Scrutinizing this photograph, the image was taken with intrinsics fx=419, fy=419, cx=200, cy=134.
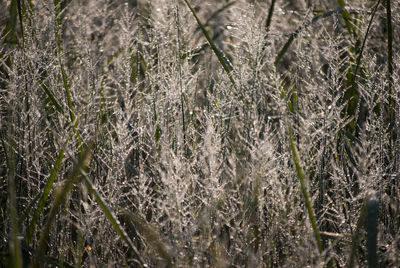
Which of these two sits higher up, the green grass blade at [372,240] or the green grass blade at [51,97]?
the green grass blade at [51,97]

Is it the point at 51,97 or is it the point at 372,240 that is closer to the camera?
the point at 372,240

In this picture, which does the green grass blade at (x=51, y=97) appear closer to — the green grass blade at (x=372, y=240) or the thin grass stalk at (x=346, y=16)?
the green grass blade at (x=372, y=240)

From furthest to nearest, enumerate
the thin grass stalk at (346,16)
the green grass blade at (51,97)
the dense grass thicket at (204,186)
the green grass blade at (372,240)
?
the thin grass stalk at (346,16) < the green grass blade at (51,97) < the dense grass thicket at (204,186) < the green grass blade at (372,240)

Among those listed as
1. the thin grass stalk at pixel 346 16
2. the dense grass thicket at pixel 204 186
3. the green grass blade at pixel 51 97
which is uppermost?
the thin grass stalk at pixel 346 16

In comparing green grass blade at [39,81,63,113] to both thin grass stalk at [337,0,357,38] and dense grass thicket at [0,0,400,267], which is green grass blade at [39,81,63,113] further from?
thin grass stalk at [337,0,357,38]

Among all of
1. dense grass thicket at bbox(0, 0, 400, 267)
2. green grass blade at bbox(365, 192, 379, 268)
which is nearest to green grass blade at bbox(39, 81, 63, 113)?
dense grass thicket at bbox(0, 0, 400, 267)

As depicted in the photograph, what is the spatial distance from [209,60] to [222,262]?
1.17m

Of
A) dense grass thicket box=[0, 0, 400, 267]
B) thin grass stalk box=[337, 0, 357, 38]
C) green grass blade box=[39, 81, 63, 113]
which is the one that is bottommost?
dense grass thicket box=[0, 0, 400, 267]

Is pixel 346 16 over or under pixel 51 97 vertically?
over

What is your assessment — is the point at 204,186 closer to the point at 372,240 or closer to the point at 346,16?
the point at 372,240

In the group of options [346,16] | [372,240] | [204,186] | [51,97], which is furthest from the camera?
[346,16]

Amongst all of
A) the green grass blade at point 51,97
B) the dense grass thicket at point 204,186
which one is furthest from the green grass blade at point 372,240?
the green grass blade at point 51,97

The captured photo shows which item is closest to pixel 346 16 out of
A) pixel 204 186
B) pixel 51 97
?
pixel 204 186

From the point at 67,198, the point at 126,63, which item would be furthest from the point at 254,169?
the point at 126,63
